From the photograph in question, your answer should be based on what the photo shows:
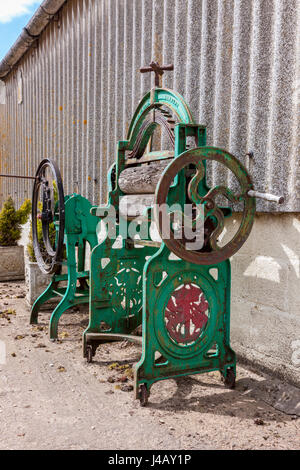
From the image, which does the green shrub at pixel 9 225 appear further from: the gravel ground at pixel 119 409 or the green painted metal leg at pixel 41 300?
the gravel ground at pixel 119 409

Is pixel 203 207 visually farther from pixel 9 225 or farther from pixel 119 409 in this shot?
pixel 9 225

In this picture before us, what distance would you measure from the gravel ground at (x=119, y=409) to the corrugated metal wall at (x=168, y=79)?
134 centimetres

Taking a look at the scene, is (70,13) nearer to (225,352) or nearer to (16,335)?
(16,335)

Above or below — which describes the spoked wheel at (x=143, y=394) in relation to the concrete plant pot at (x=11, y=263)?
below

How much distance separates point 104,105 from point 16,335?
3283mm

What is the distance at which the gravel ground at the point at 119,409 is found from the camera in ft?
7.31

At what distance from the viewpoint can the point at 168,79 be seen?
4.22 metres

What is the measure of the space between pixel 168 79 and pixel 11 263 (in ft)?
13.6

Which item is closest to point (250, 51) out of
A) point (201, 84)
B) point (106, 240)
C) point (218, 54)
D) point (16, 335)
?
point (218, 54)

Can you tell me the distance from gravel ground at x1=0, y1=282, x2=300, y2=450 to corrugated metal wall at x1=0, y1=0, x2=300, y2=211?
1.34 meters

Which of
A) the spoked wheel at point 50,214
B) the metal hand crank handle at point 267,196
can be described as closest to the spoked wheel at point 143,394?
the metal hand crank handle at point 267,196

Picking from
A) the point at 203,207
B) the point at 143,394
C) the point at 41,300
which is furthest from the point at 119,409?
the point at 41,300

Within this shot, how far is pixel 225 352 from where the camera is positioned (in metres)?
2.88

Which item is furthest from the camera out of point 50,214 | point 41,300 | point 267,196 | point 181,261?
point 41,300
